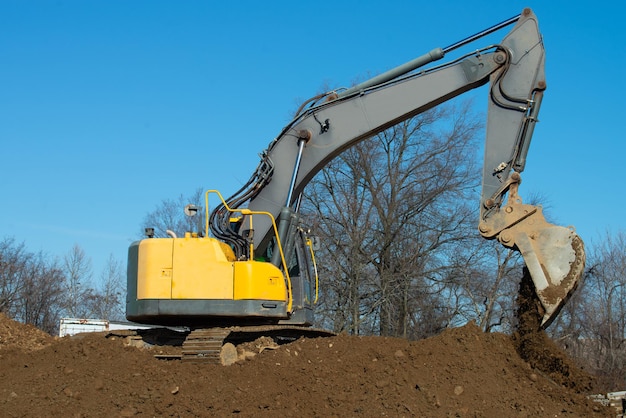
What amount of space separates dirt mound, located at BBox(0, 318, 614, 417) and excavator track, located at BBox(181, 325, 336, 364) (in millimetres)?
152

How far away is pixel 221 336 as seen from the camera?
10664 millimetres

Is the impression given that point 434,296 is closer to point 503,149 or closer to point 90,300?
point 503,149

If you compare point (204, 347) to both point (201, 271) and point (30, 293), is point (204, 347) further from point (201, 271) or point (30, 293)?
point (30, 293)

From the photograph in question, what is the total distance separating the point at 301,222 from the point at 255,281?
1701 millimetres

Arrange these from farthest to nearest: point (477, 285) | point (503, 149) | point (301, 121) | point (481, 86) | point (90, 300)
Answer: point (90, 300), point (477, 285), point (301, 121), point (481, 86), point (503, 149)

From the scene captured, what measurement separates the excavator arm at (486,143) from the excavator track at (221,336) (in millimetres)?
1112

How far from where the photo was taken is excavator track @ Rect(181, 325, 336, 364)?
10453 mm

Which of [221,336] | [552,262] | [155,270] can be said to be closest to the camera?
[552,262]

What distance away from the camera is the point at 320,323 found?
90.7ft

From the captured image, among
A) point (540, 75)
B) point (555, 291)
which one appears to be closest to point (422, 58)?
point (540, 75)

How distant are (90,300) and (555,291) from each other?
1377 inches

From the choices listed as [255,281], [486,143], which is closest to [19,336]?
[255,281]

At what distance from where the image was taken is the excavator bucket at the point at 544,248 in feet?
30.7

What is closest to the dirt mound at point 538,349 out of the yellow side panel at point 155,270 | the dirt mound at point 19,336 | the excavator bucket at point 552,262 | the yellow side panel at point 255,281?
the excavator bucket at point 552,262
